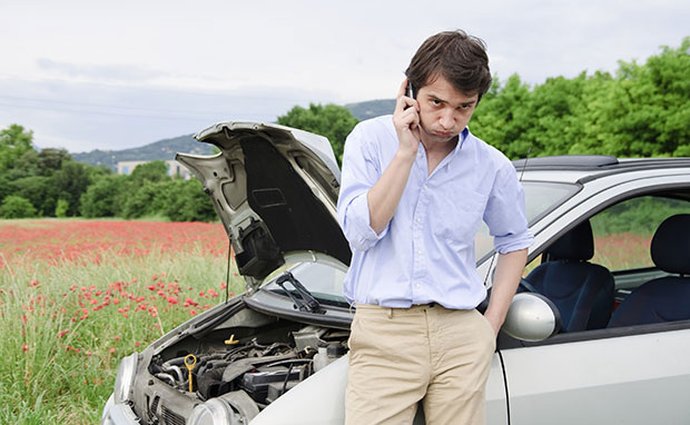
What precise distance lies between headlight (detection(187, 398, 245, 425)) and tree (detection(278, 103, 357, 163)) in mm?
31083

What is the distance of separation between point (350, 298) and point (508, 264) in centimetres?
57

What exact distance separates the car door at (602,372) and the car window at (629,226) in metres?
0.68

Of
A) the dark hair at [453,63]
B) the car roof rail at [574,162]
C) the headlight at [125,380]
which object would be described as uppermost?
the dark hair at [453,63]

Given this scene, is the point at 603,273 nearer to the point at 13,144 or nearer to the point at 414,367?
the point at 414,367

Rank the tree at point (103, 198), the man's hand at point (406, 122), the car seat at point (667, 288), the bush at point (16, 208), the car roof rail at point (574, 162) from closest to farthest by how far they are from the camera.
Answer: the man's hand at point (406, 122) → the car roof rail at point (574, 162) → the car seat at point (667, 288) → the bush at point (16, 208) → the tree at point (103, 198)

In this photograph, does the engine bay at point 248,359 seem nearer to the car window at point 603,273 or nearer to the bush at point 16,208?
the car window at point 603,273

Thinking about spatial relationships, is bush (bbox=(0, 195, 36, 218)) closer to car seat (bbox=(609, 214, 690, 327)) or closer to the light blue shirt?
car seat (bbox=(609, 214, 690, 327))

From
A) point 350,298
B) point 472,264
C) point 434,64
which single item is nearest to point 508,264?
point 472,264

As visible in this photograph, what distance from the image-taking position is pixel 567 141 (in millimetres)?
24938

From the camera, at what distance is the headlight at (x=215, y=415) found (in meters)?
2.59

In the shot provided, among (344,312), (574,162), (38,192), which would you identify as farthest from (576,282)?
(38,192)

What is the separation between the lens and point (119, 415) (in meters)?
3.31

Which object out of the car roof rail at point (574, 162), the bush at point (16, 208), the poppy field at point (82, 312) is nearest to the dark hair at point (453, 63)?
the car roof rail at point (574, 162)

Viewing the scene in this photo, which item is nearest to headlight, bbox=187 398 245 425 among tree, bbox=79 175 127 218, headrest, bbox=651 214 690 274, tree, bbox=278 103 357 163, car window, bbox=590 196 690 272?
car window, bbox=590 196 690 272
